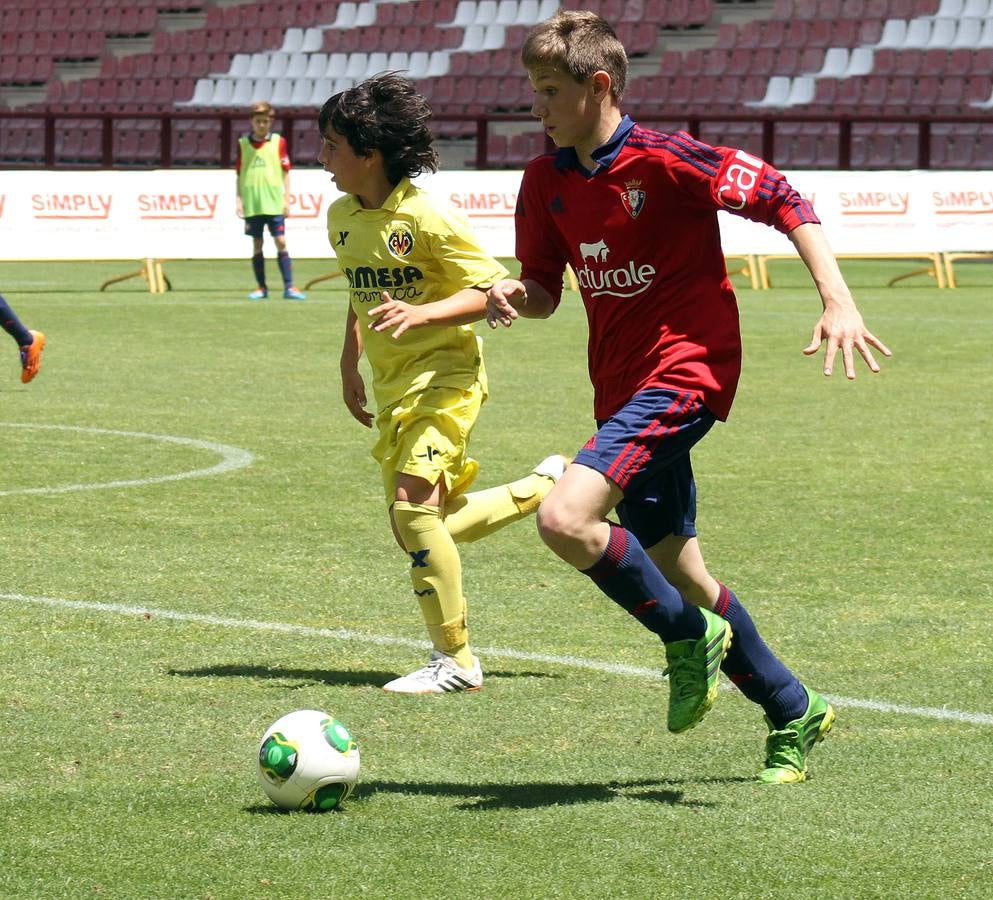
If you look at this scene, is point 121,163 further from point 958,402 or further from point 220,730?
point 220,730

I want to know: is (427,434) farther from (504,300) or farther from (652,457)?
(652,457)

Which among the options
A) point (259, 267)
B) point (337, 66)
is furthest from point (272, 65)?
point (259, 267)

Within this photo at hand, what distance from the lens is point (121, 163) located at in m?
31.8

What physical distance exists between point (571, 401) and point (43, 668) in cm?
716

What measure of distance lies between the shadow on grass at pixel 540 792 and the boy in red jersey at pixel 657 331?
16 centimetres

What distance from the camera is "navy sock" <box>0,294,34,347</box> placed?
35.8 ft

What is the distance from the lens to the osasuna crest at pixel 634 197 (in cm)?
458

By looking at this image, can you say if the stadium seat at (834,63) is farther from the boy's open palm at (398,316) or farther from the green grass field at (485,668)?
the boy's open palm at (398,316)

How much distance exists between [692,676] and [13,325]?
7.62m

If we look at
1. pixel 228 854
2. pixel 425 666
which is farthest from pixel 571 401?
pixel 228 854

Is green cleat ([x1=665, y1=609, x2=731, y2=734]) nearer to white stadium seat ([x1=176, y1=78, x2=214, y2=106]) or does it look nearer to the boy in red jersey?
the boy in red jersey

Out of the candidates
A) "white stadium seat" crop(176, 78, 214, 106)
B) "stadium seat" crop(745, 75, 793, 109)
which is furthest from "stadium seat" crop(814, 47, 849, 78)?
"white stadium seat" crop(176, 78, 214, 106)

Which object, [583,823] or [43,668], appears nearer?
[583,823]

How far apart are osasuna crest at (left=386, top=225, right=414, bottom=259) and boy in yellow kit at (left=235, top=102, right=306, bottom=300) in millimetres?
14357
